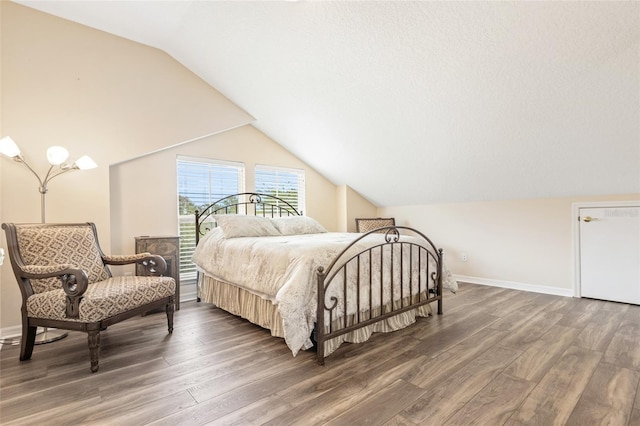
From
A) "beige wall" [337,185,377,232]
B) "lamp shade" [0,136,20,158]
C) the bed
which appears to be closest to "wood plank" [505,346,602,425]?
the bed

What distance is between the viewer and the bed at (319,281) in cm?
214

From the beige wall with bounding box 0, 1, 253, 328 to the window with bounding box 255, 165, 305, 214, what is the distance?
1143mm

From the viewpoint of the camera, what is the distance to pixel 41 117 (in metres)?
2.88

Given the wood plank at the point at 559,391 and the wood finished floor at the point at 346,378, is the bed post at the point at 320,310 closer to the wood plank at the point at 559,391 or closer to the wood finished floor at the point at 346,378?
the wood finished floor at the point at 346,378

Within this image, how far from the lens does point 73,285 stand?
207 cm

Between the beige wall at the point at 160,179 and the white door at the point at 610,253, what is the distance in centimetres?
414

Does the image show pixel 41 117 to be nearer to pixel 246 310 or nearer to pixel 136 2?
pixel 136 2

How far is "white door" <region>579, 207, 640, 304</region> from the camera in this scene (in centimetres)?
337

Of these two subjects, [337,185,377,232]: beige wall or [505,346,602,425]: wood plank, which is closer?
[505,346,602,425]: wood plank

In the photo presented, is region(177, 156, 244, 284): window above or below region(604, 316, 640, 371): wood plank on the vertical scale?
above

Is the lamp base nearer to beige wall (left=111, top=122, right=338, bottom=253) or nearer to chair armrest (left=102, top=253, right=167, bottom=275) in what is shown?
chair armrest (left=102, top=253, right=167, bottom=275)

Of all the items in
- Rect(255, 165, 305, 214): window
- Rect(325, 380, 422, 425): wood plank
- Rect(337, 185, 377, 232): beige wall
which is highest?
Rect(255, 165, 305, 214): window

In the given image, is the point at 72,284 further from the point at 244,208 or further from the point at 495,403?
the point at 495,403

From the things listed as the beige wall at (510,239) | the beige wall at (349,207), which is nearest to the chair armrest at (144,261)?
the beige wall at (349,207)
